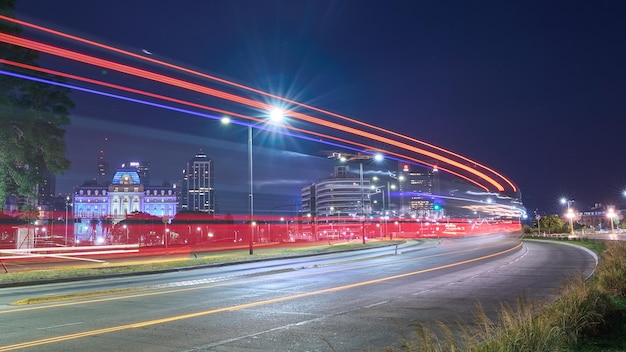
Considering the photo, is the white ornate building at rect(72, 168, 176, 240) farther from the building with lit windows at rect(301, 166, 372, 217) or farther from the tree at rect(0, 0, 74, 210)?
the tree at rect(0, 0, 74, 210)

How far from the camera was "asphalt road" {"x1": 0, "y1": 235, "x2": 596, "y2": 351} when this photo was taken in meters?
8.25

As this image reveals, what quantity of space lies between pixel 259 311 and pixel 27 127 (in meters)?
30.8

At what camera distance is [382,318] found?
10305mm

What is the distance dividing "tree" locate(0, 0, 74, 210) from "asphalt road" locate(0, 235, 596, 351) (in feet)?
58.4

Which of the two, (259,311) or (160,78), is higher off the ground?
(160,78)

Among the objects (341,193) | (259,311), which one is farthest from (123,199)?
(259,311)

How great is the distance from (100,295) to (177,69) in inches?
417

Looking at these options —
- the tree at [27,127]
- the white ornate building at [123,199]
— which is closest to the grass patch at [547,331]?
the tree at [27,127]

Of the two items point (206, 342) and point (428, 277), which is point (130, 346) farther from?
point (428, 277)

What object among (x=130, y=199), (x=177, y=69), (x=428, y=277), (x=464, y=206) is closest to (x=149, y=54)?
(x=177, y=69)

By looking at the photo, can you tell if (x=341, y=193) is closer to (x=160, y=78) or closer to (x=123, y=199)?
(x=123, y=199)

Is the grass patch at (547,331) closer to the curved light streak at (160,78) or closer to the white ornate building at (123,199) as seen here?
the curved light streak at (160,78)

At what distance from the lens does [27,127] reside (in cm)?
3478

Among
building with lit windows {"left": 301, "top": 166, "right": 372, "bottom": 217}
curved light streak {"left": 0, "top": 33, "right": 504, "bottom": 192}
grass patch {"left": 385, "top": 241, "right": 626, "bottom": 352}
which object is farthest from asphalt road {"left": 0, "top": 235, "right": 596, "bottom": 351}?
building with lit windows {"left": 301, "top": 166, "right": 372, "bottom": 217}
